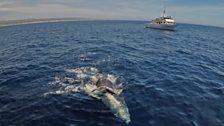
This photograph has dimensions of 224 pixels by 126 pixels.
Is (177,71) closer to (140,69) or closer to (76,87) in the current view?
(140,69)

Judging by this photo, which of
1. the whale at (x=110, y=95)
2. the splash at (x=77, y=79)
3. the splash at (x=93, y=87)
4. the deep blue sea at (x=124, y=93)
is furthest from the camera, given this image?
the splash at (x=77, y=79)

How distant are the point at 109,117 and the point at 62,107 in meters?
4.28

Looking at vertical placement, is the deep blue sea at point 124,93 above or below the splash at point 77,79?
below

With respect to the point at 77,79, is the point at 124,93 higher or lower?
lower

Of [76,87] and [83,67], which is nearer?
[76,87]

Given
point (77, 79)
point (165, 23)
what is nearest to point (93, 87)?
point (77, 79)

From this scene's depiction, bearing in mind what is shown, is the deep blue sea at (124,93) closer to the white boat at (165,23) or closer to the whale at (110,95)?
the whale at (110,95)

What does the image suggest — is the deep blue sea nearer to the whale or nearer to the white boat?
the whale

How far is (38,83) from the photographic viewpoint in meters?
25.3

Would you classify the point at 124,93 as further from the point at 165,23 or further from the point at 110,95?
the point at 165,23

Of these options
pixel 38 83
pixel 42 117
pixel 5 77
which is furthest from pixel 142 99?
pixel 5 77

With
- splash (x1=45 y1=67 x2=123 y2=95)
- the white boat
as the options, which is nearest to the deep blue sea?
splash (x1=45 y1=67 x2=123 y2=95)

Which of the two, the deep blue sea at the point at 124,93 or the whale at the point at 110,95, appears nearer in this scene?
the deep blue sea at the point at 124,93

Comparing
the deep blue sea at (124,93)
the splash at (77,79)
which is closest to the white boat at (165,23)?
the deep blue sea at (124,93)
